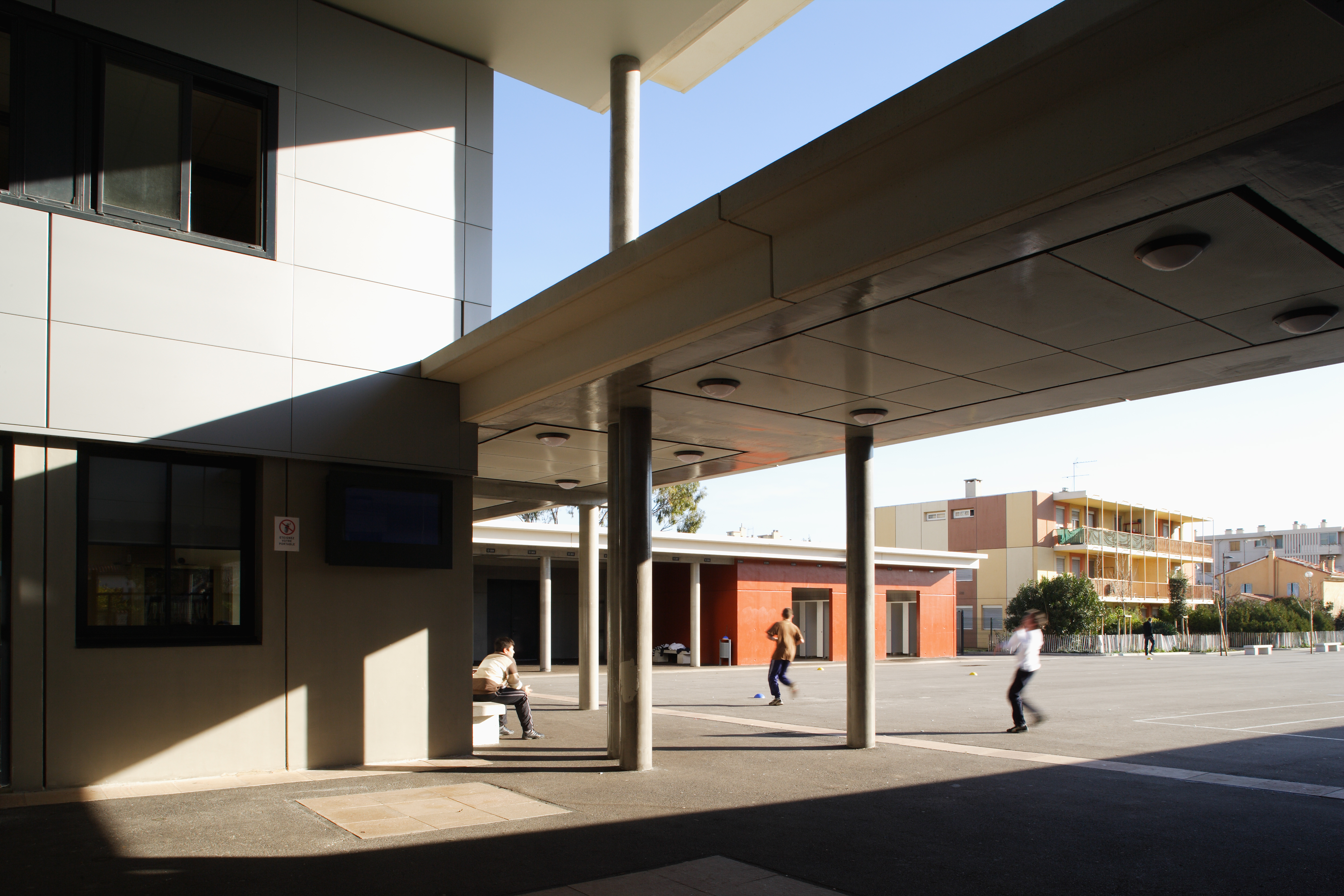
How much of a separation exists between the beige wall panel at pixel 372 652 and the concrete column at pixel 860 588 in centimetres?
456

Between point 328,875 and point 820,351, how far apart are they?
5.37 metres

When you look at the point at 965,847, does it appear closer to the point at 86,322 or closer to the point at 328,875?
the point at 328,875

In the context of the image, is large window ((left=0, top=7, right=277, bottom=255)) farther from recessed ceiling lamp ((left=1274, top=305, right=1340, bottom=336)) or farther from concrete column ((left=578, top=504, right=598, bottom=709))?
recessed ceiling lamp ((left=1274, top=305, right=1340, bottom=336))

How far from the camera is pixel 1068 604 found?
170 feet

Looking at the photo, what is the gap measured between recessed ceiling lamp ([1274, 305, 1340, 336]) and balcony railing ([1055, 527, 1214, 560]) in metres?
59.5

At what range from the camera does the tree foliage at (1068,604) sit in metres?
51.4

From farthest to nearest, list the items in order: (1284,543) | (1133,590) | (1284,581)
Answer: (1284,543)
(1284,581)
(1133,590)

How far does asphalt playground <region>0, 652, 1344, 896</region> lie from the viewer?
5.98 meters

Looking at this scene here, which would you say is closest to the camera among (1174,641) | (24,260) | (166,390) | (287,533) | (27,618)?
(27,618)

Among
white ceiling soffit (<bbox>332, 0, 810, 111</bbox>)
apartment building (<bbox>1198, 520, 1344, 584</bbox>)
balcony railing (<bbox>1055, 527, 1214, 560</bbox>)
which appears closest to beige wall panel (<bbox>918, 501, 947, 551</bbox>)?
balcony railing (<bbox>1055, 527, 1214, 560</bbox>)

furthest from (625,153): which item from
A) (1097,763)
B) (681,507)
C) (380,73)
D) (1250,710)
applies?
(681,507)

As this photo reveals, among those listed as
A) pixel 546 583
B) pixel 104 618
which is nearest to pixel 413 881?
pixel 104 618

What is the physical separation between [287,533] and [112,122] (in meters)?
4.22

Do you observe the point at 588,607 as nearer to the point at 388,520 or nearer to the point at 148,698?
the point at 388,520
